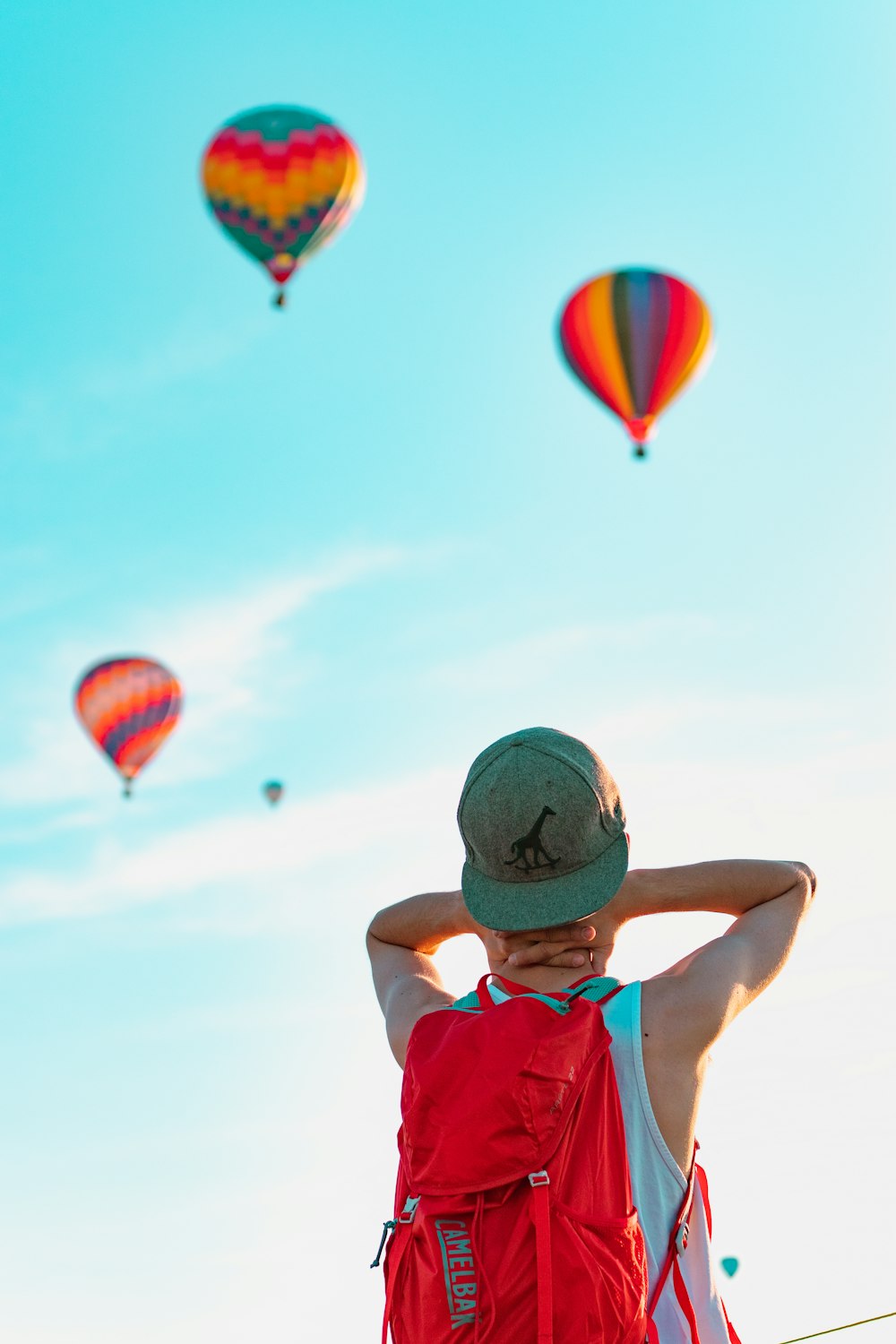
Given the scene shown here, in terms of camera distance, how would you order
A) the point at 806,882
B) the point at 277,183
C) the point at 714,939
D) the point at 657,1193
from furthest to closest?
the point at 277,183, the point at 806,882, the point at 714,939, the point at 657,1193

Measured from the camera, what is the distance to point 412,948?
3.53 meters

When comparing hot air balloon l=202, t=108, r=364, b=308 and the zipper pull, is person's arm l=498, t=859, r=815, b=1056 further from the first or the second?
hot air balloon l=202, t=108, r=364, b=308

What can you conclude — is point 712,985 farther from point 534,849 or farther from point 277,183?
point 277,183

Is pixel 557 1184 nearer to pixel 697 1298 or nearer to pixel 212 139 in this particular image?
pixel 697 1298

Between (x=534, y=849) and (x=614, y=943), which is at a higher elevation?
(x=534, y=849)

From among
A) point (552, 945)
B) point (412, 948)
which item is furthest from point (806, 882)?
point (412, 948)

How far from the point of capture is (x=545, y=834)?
284 cm

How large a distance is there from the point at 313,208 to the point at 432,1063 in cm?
2793

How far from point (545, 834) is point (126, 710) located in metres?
37.9

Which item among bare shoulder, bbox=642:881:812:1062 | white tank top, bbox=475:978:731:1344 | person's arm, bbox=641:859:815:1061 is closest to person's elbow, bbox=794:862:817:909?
person's arm, bbox=641:859:815:1061

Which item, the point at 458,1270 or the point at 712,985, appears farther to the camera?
the point at 712,985

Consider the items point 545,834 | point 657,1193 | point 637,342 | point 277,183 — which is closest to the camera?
point 657,1193

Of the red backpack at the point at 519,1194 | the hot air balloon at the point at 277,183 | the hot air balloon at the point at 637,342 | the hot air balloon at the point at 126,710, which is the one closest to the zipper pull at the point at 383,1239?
the red backpack at the point at 519,1194

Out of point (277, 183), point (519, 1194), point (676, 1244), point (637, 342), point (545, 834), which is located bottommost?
point (676, 1244)
